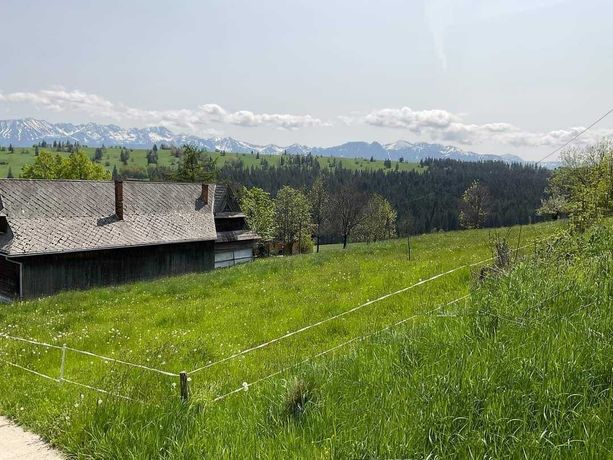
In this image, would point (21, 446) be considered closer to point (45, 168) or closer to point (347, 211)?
point (45, 168)

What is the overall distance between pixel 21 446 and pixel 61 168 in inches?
2441

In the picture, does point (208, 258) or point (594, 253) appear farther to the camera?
point (208, 258)

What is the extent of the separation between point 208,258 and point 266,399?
36034 millimetres

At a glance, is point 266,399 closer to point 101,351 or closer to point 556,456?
point 556,456

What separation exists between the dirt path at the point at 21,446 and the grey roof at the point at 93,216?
26.3 m

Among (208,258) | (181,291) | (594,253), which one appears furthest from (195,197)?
(594,253)

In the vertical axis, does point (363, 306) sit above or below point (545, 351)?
below

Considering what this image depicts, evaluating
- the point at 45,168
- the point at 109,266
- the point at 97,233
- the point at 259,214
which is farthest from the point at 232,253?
the point at 45,168

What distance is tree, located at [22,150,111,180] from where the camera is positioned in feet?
192

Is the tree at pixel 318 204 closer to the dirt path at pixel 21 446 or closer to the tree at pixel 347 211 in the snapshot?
the tree at pixel 347 211

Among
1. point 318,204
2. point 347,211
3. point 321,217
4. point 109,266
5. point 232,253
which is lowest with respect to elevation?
point 232,253

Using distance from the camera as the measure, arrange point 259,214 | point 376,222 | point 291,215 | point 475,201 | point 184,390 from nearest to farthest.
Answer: point 184,390, point 259,214, point 475,201, point 291,215, point 376,222

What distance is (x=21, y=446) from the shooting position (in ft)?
18.4

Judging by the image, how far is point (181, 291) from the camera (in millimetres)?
19781
